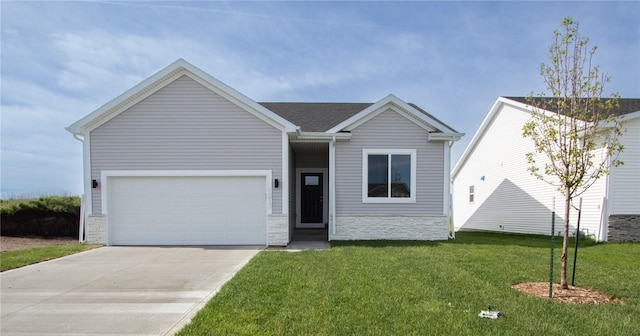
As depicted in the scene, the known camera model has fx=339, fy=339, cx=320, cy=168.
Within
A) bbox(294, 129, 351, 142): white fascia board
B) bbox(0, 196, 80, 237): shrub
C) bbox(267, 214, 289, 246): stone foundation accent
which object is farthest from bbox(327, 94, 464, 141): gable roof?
bbox(0, 196, 80, 237): shrub

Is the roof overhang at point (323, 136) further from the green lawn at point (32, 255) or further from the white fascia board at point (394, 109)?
the green lawn at point (32, 255)

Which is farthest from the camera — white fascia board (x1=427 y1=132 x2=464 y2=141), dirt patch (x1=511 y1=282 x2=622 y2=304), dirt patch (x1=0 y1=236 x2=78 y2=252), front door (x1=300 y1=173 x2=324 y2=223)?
front door (x1=300 y1=173 x2=324 y2=223)

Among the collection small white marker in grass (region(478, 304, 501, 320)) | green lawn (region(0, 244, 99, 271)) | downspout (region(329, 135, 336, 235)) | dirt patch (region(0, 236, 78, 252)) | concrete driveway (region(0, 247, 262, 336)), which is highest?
downspout (region(329, 135, 336, 235))

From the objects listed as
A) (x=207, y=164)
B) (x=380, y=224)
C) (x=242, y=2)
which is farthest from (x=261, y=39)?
(x=380, y=224)

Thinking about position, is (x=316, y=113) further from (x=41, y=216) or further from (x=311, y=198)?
(x=41, y=216)

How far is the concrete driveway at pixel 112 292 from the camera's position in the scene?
3990 mm

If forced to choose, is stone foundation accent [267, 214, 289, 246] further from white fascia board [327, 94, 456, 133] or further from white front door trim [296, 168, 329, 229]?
white front door trim [296, 168, 329, 229]

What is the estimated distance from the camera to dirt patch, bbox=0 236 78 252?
10102 millimetres

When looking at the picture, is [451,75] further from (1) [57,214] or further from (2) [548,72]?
(1) [57,214]

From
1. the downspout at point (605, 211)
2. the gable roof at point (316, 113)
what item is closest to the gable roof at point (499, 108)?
the downspout at point (605, 211)

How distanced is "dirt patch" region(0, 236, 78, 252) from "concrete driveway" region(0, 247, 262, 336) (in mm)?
3600

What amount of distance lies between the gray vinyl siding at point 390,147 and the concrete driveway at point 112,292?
3805 mm

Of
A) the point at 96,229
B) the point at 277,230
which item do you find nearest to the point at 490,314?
the point at 277,230

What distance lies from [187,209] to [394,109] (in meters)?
7.04
